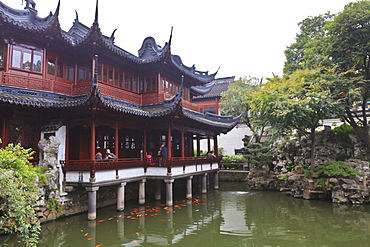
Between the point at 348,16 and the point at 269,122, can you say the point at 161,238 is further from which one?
the point at 348,16

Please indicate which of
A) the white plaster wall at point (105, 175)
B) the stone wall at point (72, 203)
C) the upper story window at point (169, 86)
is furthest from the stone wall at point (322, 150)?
the white plaster wall at point (105, 175)

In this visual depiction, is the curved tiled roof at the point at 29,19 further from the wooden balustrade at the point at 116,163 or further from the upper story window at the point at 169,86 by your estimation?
the upper story window at the point at 169,86

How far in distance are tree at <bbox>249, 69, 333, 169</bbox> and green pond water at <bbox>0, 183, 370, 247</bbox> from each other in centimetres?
464

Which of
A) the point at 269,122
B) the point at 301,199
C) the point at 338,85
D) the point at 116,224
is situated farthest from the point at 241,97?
the point at 116,224

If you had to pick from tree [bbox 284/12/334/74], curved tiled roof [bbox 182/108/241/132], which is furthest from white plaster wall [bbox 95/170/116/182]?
tree [bbox 284/12/334/74]

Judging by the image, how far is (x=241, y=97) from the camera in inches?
950

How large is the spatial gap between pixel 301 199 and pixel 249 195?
10.1ft

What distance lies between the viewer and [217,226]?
1047 centimetres

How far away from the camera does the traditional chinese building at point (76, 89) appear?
1062cm

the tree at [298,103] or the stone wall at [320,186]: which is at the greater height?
the tree at [298,103]

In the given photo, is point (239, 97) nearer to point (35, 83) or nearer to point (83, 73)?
point (83, 73)

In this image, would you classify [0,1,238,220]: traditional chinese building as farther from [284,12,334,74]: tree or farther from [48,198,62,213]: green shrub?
[284,12,334,74]: tree

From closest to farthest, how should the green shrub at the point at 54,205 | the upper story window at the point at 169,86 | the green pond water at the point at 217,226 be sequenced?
the green pond water at the point at 217,226
the green shrub at the point at 54,205
the upper story window at the point at 169,86

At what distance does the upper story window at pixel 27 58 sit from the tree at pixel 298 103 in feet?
39.9
